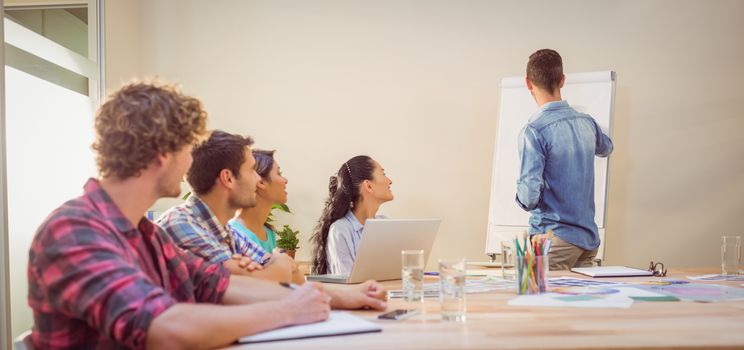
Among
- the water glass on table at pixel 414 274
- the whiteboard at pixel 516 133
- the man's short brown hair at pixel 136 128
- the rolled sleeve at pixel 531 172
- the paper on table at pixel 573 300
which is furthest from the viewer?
the whiteboard at pixel 516 133

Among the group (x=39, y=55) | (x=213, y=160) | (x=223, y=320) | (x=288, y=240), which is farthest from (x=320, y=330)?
(x=288, y=240)

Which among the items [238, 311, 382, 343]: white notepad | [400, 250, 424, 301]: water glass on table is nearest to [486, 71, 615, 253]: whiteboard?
[400, 250, 424, 301]: water glass on table

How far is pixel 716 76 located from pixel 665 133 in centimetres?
53

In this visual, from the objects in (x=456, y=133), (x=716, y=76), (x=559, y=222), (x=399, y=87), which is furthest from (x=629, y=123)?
(x=559, y=222)

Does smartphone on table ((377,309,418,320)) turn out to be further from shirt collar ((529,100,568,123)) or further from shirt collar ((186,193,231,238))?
shirt collar ((529,100,568,123))

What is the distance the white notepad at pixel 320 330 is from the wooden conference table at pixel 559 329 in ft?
0.06

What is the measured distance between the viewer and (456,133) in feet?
17.4

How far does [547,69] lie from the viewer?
3391mm

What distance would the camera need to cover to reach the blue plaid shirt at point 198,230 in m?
2.13

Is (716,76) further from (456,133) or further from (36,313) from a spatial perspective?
(36,313)

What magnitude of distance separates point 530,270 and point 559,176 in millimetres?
1225

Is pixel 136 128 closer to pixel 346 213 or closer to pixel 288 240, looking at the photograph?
pixel 346 213

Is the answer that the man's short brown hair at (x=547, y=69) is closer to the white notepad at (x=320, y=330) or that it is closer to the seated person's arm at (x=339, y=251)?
the seated person's arm at (x=339, y=251)

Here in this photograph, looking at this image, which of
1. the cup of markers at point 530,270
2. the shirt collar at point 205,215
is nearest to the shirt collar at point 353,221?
the shirt collar at point 205,215
